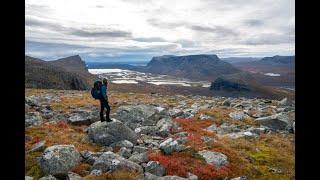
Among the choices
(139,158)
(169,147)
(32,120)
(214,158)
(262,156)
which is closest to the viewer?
(139,158)

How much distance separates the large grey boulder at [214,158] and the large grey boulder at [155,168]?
11.5 ft

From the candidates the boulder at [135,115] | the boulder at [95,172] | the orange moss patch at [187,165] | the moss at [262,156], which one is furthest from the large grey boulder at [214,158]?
the boulder at [135,115]

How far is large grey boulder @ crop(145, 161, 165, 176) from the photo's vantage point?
572 inches

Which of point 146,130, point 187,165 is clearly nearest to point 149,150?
point 187,165

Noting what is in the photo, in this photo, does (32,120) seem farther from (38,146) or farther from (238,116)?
(238,116)

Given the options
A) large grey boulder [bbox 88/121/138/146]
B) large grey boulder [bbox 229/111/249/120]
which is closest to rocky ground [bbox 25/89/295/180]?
large grey boulder [bbox 88/121/138/146]

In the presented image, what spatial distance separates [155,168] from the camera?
14.7 meters

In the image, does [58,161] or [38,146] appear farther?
[38,146]

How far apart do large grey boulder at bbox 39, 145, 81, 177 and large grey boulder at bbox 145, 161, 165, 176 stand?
3.38 meters

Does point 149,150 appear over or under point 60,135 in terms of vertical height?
under

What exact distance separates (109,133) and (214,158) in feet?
22.1

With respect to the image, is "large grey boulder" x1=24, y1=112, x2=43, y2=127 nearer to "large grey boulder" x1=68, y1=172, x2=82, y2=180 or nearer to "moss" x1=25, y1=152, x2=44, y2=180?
"moss" x1=25, y1=152, x2=44, y2=180

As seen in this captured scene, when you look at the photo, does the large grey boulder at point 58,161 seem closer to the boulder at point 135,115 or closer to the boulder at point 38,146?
the boulder at point 38,146
